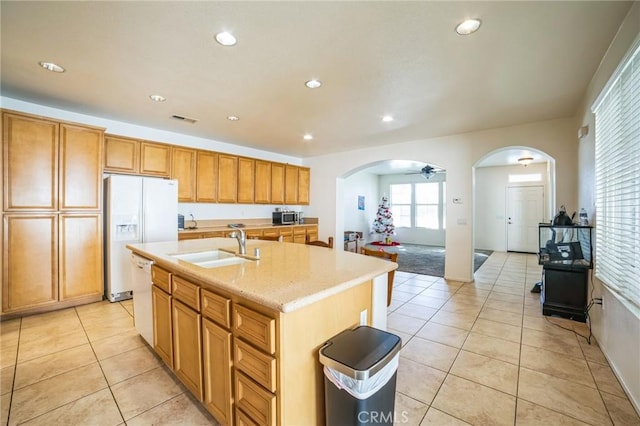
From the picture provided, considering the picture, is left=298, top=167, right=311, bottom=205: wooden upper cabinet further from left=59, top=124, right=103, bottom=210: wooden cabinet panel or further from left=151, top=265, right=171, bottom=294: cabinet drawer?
left=151, top=265, right=171, bottom=294: cabinet drawer

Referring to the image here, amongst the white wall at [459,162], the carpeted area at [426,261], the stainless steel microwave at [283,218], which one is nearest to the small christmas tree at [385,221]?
the carpeted area at [426,261]

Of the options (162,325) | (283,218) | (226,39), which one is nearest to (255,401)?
(162,325)

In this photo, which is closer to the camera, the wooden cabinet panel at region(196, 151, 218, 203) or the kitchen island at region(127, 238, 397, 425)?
the kitchen island at region(127, 238, 397, 425)

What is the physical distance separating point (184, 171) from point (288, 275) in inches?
152

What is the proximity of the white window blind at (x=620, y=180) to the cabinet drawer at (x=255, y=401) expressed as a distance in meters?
2.30

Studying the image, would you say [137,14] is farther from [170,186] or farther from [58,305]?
[58,305]

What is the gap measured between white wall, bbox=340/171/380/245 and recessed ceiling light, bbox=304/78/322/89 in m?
5.58

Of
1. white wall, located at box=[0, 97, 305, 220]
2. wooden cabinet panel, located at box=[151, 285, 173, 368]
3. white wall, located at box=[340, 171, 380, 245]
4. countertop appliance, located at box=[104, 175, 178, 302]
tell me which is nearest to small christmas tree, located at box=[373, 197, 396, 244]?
white wall, located at box=[340, 171, 380, 245]

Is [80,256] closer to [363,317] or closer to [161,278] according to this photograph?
[161,278]

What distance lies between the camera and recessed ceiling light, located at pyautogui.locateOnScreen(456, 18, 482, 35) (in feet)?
6.14

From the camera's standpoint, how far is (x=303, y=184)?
21.8 ft

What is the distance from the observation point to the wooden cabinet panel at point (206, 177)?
477 cm

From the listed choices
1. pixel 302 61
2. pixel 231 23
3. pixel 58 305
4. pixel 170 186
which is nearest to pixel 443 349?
pixel 302 61

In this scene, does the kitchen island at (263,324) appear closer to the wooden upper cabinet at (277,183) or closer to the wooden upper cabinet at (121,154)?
the wooden upper cabinet at (121,154)
